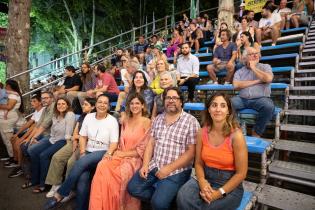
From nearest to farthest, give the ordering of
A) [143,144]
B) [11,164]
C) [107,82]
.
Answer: [143,144], [11,164], [107,82]

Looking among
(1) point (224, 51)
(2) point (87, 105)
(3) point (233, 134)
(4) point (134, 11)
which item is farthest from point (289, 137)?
(4) point (134, 11)

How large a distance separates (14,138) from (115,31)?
1408 cm

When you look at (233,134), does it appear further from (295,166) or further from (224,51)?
(224,51)

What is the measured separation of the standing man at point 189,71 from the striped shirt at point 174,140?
2.18 meters

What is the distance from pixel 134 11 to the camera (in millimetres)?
16844

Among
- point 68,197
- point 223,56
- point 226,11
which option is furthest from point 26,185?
point 226,11

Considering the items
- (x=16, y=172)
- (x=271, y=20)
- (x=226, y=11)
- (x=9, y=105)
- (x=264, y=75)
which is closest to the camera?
(x=264, y=75)

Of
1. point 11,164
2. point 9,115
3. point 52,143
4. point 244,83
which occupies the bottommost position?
point 11,164

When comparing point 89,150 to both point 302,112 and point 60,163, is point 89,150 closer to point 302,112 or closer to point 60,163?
point 60,163

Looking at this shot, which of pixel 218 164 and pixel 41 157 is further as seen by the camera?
pixel 41 157

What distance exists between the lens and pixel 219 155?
1.92 metres

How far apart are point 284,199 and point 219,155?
856mm

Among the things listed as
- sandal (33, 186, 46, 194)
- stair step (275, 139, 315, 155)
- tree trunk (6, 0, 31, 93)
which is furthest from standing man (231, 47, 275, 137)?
tree trunk (6, 0, 31, 93)

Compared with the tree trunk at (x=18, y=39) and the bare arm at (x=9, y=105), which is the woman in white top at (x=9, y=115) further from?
the tree trunk at (x=18, y=39)
